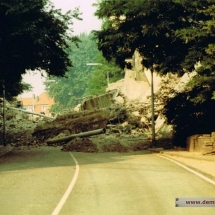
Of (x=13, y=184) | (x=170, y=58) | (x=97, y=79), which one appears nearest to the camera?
(x=13, y=184)

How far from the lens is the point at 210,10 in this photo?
25.2 meters

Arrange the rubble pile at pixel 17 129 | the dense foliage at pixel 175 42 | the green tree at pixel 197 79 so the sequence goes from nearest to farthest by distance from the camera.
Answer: the green tree at pixel 197 79
the dense foliage at pixel 175 42
the rubble pile at pixel 17 129

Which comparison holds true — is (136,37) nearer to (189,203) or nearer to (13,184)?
(13,184)

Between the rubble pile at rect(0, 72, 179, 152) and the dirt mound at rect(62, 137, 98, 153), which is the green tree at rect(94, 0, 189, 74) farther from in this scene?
the rubble pile at rect(0, 72, 179, 152)

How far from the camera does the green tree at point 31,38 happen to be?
94.2 ft

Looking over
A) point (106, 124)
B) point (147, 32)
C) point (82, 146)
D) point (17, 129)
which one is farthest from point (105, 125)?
point (147, 32)

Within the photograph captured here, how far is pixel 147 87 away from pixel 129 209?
58.6 m

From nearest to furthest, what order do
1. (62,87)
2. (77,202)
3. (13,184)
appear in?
1. (77,202)
2. (13,184)
3. (62,87)

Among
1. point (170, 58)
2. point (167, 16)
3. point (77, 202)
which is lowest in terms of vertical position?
point (77, 202)

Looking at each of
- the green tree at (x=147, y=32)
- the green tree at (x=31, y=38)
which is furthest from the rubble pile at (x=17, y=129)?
the green tree at (x=147, y=32)

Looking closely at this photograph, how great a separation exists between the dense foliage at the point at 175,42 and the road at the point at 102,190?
7.51 metres

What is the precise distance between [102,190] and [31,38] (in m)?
16.3

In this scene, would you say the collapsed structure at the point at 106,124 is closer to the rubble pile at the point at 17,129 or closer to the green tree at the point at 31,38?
the rubble pile at the point at 17,129

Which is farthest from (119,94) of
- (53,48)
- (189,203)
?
(189,203)
